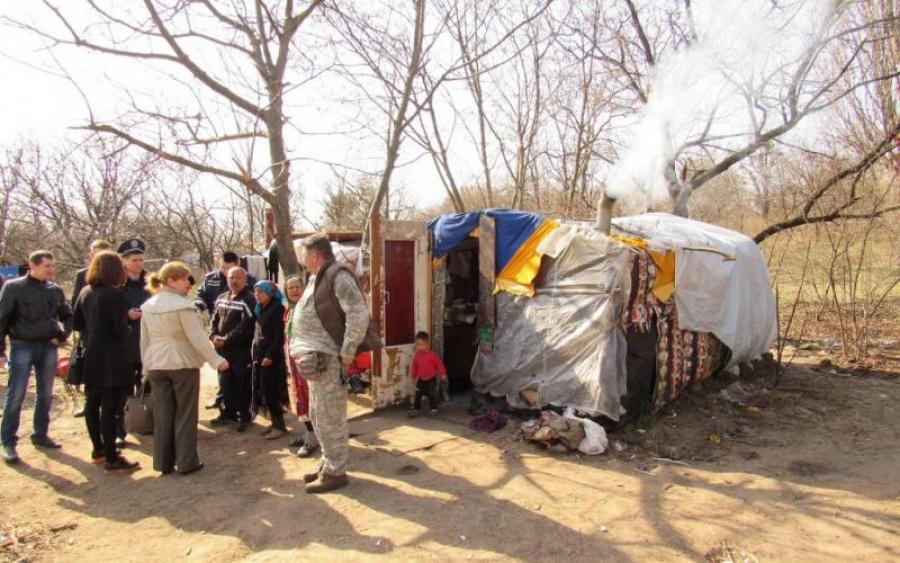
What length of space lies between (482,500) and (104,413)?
10.3 ft

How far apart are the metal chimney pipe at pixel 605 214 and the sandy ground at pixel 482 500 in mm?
2118

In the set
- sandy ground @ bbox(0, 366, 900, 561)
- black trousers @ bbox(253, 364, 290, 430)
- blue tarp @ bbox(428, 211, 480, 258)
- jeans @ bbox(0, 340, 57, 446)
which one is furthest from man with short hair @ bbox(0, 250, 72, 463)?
blue tarp @ bbox(428, 211, 480, 258)

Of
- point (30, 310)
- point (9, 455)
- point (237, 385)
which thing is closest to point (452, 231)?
point (237, 385)

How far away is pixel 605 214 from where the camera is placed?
5773 millimetres

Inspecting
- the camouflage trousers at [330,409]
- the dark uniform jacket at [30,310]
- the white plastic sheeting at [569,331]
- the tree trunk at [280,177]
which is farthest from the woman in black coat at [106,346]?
the white plastic sheeting at [569,331]

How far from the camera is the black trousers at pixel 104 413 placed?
437 centimetres

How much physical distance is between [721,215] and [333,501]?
53.0 feet

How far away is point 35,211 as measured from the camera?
1355cm

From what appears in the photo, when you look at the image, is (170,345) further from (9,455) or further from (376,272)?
(376,272)

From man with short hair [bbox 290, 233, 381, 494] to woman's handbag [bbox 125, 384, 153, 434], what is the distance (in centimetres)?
234


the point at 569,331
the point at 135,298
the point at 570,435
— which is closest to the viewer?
the point at 570,435

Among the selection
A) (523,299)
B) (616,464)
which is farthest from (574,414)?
(523,299)

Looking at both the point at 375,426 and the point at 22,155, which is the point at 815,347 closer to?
the point at 375,426

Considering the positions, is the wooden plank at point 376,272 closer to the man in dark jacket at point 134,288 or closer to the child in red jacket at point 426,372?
the child in red jacket at point 426,372
